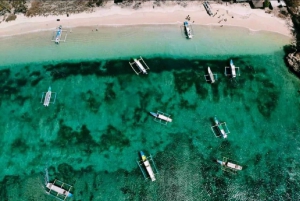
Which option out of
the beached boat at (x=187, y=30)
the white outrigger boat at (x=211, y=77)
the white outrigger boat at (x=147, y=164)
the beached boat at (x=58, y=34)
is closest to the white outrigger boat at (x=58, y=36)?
the beached boat at (x=58, y=34)

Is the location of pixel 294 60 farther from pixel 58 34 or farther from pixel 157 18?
pixel 58 34

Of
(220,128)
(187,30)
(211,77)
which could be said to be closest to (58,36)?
(187,30)

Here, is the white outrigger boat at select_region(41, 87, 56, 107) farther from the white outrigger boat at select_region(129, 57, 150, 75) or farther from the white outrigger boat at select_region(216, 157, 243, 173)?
the white outrigger boat at select_region(216, 157, 243, 173)

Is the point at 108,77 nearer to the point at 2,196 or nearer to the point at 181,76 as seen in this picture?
the point at 181,76

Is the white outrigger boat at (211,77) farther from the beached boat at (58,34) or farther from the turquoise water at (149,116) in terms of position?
the beached boat at (58,34)

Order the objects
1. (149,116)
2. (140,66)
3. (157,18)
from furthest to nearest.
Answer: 1. (157,18)
2. (140,66)
3. (149,116)
